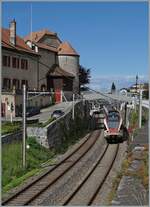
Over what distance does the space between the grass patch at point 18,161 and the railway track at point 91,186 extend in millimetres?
3694

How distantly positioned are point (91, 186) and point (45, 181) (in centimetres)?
290

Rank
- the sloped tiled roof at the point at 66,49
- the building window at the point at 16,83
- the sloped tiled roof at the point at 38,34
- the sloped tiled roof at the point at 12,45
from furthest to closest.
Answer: the sloped tiled roof at the point at 66,49, the sloped tiled roof at the point at 38,34, the building window at the point at 16,83, the sloped tiled roof at the point at 12,45

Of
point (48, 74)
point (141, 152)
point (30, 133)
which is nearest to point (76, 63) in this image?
point (48, 74)

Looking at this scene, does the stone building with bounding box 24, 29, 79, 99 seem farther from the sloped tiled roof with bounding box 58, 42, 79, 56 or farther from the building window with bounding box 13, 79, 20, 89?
the building window with bounding box 13, 79, 20, 89

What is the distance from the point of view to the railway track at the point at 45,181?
25.0 meters

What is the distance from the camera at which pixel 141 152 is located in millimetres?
31375

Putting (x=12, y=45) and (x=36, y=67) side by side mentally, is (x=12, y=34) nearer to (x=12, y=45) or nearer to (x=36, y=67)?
(x=12, y=45)

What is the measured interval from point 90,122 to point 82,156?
3251 cm

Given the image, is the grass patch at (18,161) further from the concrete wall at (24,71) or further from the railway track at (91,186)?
the concrete wall at (24,71)

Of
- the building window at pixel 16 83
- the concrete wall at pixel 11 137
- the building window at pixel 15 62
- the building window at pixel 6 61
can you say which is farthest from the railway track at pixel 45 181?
the building window at pixel 15 62

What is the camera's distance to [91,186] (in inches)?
1151

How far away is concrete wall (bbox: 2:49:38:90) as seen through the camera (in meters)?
69.1

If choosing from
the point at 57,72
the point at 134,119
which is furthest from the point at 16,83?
the point at 134,119

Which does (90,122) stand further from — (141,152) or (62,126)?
(141,152)
